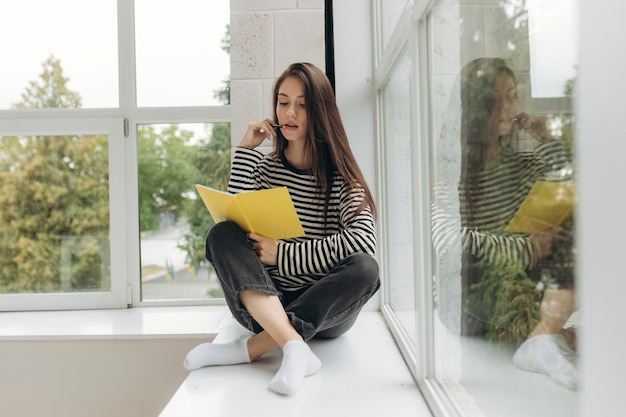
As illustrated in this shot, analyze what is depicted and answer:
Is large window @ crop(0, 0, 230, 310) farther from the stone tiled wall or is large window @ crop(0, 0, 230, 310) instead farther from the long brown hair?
the long brown hair

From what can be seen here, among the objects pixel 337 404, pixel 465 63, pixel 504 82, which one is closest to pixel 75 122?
pixel 337 404

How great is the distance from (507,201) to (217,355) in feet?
2.78

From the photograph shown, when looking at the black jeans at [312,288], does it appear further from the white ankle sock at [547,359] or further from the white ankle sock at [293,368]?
the white ankle sock at [547,359]

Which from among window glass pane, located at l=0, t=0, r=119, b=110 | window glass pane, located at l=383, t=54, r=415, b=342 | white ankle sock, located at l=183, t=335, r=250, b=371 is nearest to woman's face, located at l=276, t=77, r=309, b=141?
window glass pane, located at l=383, t=54, r=415, b=342

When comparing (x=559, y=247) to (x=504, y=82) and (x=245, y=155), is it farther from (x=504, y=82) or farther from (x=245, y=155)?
(x=245, y=155)

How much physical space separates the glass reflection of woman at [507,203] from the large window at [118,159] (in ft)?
5.04

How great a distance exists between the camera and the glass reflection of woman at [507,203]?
1.54 ft

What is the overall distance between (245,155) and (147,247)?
86 cm

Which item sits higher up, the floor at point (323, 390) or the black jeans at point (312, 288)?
the black jeans at point (312, 288)

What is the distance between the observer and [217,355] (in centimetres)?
125

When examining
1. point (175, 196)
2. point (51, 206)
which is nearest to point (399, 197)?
point (175, 196)

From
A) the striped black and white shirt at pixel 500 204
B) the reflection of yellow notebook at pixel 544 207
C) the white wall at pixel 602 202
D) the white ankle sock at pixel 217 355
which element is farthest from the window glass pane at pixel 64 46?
the white wall at pixel 602 202

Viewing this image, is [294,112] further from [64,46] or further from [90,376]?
[64,46]

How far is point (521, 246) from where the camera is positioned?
1.84 feet
